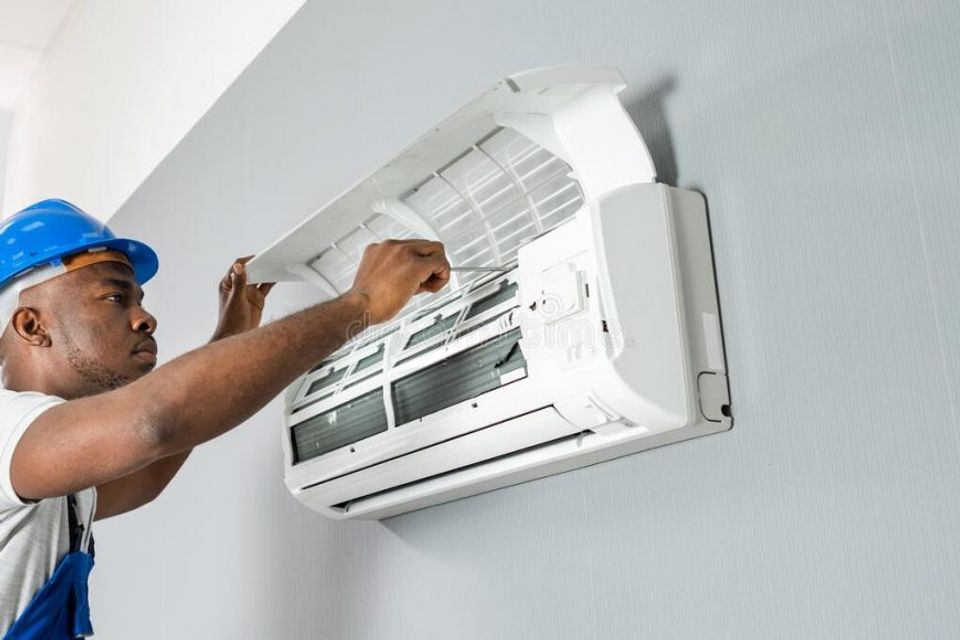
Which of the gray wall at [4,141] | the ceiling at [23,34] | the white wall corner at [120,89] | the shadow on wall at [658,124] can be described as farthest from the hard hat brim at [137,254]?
the gray wall at [4,141]

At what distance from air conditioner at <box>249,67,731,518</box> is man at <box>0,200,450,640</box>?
0.11 meters

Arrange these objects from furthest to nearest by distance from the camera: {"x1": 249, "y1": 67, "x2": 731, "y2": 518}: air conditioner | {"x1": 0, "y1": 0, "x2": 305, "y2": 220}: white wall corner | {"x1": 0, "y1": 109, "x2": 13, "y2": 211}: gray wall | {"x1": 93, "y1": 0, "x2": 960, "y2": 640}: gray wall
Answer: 1. {"x1": 0, "y1": 109, "x2": 13, "y2": 211}: gray wall
2. {"x1": 0, "y1": 0, "x2": 305, "y2": 220}: white wall corner
3. {"x1": 249, "y1": 67, "x2": 731, "y2": 518}: air conditioner
4. {"x1": 93, "y1": 0, "x2": 960, "y2": 640}: gray wall

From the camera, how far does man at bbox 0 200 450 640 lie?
1.16 m

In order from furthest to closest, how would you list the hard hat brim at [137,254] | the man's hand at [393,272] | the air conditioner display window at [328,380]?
the hard hat brim at [137,254]
the air conditioner display window at [328,380]
the man's hand at [393,272]

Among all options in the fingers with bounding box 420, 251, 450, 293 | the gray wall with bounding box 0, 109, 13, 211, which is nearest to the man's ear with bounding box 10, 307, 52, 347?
the fingers with bounding box 420, 251, 450, 293

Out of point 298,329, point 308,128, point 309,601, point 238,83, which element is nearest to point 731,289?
point 298,329

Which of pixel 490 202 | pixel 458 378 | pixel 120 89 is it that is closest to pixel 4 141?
pixel 120 89

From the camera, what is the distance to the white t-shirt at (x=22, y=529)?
122cm

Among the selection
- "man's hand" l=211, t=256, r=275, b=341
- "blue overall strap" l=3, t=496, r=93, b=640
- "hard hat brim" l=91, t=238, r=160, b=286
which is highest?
"hard hat brim" l=91, t=238, r=160, b=286

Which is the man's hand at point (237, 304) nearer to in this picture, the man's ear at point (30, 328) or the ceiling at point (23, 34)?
the man's ear at point (30, 328)

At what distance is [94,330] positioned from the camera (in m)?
1.53

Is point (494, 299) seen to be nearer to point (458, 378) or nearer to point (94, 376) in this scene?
point (458, 378)

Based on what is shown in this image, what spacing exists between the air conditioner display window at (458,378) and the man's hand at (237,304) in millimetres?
451

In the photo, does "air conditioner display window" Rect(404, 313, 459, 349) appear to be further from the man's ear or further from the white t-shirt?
the man's ear
